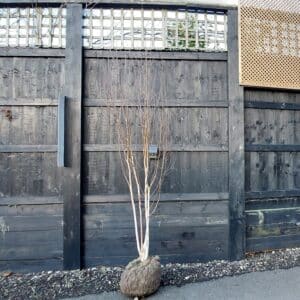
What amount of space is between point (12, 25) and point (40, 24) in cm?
38

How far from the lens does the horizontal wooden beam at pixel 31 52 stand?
4062mm

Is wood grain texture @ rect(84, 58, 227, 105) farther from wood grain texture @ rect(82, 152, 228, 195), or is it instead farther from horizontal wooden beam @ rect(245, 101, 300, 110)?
wood grain texture @ rect(82, 152, 228, 195)

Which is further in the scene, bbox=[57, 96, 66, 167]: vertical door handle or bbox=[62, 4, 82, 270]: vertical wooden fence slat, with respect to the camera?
bbox=[62, 4, 82, 270]: vertical wooden fence slat

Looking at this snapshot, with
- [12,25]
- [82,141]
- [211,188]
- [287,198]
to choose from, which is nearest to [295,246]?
[287,198]

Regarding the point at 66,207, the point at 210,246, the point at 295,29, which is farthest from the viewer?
the point at 295,29

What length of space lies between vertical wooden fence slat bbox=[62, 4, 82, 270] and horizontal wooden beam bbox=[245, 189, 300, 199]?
2.39 m

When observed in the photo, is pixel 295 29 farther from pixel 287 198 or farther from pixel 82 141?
pixel 82 141

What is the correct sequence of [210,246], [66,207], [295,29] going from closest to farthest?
[66,207], [210,246], [295,29]

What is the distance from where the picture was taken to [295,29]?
4.52 metres

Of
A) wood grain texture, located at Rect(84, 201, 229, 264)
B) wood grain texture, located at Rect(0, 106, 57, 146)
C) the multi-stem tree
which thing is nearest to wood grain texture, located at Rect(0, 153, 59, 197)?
wood grain texture, located at Rect(0, 106, 57, 146)

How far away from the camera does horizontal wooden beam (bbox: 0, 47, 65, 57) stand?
160 inches

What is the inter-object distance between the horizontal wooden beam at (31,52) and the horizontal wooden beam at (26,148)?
1.22 metres

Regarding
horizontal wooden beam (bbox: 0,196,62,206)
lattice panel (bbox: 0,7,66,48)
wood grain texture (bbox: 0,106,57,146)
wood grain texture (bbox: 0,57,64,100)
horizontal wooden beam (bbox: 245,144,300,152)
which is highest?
lattice panel (bbox: 0,7,66,48)

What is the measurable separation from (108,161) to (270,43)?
9.48ft
